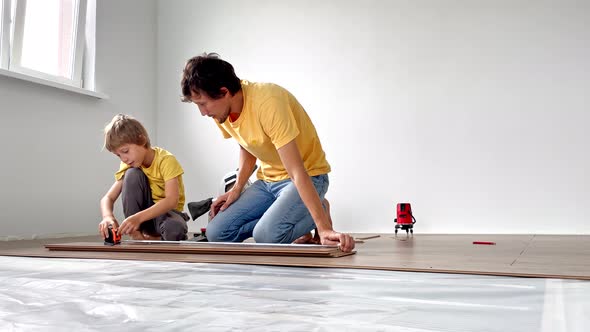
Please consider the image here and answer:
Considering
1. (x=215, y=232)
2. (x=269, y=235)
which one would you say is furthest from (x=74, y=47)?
(x=269, y=235)

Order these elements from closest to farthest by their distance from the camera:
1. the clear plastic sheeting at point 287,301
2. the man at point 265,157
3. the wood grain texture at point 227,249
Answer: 1. the clear plastic sheeting at point 287,301
2. the wood grain texture at point 227,249
3. the man at point 265,157

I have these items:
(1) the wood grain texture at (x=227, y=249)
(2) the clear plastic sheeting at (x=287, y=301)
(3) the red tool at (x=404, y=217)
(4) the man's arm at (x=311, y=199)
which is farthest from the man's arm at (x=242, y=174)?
(3) the red tool at (x=404, y=217)

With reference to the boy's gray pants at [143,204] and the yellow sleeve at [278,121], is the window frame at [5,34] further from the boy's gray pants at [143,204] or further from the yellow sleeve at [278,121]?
the yellow sleeve at [278,121]

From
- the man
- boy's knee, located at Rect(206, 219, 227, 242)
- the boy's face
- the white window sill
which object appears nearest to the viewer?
the man

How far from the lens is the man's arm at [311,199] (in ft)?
5.87

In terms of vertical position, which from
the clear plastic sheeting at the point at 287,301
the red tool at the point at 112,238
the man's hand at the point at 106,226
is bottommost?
the clear plastic sheeting at the point at 287,301

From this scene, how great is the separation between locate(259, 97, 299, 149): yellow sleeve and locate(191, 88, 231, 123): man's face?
0.14 meters

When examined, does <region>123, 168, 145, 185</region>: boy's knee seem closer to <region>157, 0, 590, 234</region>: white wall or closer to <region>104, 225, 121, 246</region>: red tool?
<region>104, 225, 121, 246</region>: red tool

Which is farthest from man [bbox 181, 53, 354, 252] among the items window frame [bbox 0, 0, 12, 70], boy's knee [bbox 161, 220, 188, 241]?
window frame [bbox 0, 0, 12, 70]

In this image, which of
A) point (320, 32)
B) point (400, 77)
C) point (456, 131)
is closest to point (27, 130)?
point (320, 32)

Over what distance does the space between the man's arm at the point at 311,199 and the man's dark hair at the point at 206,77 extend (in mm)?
337

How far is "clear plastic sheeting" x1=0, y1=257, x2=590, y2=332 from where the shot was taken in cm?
81

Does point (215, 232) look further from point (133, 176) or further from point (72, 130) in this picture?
point (72, 130)

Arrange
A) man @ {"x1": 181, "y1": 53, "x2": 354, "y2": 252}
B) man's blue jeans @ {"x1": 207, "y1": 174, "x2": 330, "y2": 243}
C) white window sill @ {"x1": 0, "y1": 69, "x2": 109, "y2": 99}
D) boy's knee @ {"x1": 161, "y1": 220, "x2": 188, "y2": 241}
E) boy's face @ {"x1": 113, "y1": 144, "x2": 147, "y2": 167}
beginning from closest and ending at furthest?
1. man @ {"x1": 181, "y1": 53, "x2": 354, "y2": 252}
2. man's blue jeans @ {"x1": 207, "y1": 174, "x2": 330, "y2": 243}
3. boy's face @ {"x1": 113, "y1": 144, "x2": 147, "y2": 167}
4. boy's knee @ {"x1": 161, "y1": 220, "x2": 188, "y2": 241}
5. white window sill @ {"x1": 0, "y1": 69, "x2": 109, "y2": 99}
